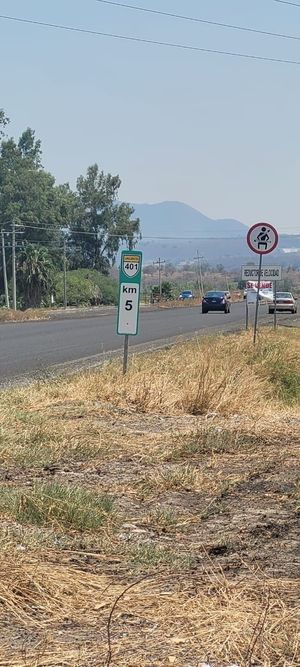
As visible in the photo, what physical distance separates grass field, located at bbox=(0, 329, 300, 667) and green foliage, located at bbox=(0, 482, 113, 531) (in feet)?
0.04

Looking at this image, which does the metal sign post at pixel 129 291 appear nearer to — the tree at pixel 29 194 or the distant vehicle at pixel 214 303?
the distant vehicle at pixel 214 303

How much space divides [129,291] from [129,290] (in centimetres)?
2

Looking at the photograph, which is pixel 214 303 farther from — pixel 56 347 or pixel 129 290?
pixel 129 290

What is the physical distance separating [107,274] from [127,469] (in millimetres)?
114272

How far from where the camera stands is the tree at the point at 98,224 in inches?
4604

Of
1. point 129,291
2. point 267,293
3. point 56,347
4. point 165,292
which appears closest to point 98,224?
point 165,292

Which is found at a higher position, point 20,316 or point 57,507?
point 57,507

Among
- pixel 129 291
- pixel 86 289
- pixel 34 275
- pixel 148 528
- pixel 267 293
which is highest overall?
pixel 129 291

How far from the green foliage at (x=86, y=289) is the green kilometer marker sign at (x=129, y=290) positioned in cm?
7607

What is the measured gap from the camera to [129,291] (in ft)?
43.0

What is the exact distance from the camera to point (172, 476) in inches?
291

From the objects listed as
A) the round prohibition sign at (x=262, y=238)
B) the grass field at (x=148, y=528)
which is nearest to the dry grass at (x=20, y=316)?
the round prohibition sign at (x=262, y=238)

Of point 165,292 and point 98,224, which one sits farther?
point 98,224

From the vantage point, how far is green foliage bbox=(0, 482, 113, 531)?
584 centimetres
